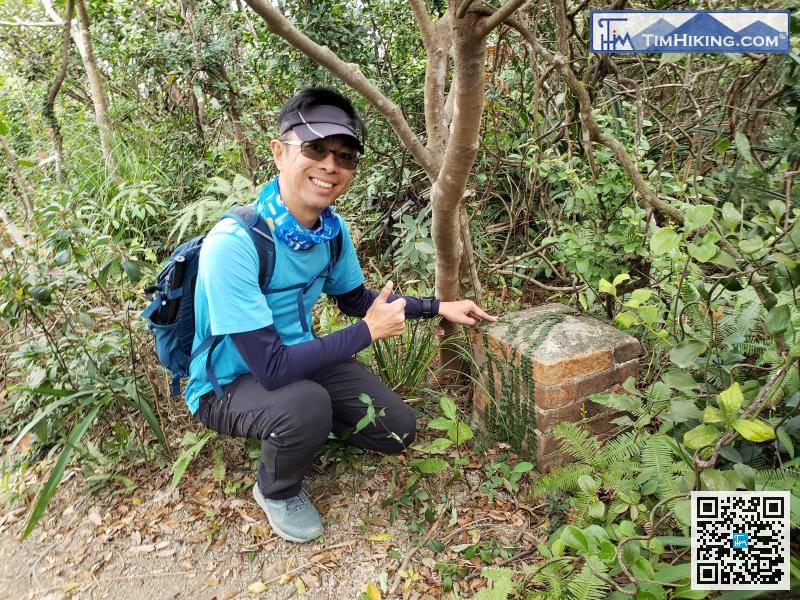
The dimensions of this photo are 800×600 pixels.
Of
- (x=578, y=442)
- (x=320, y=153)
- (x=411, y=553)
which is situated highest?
(x=320, y=153)

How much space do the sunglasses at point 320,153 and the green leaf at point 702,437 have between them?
148 centimetres

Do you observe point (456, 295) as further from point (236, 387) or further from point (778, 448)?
point (778, 448)

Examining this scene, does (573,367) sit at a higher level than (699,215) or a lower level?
lower

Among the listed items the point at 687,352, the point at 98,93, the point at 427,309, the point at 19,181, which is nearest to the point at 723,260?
the point at 687,352

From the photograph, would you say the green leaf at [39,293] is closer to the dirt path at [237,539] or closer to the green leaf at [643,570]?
the dirt path at [237,539]

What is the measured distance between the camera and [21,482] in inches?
97.6

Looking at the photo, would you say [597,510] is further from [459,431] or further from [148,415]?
[148,415]

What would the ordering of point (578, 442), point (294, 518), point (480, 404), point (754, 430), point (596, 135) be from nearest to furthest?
point (754, 430)
point (578, 442)
point (294, 518)
point (596, 135)
point (480, 404)

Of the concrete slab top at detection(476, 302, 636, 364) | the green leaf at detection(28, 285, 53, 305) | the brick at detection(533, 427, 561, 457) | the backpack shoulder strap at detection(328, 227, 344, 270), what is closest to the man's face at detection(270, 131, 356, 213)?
the backpack shoulder strap at detection(328, 227, 344, 270)

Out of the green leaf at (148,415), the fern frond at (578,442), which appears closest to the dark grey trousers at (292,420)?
the green leaf at (148,415)

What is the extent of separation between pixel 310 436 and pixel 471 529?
0.73 metres

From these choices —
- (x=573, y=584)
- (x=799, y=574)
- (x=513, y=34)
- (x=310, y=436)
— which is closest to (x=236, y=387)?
(x=310, y=436)

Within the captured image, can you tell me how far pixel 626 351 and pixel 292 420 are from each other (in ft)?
4.51

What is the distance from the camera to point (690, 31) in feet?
7.44
